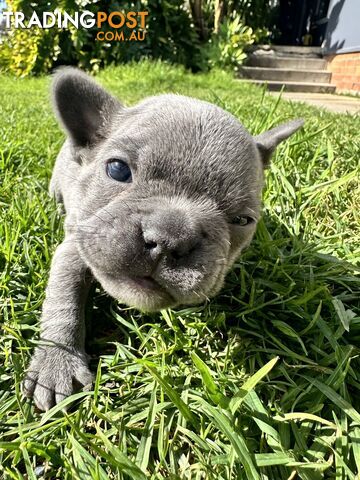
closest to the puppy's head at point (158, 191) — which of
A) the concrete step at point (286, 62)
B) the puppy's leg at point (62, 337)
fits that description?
the puppy's leg at point (62, 337)

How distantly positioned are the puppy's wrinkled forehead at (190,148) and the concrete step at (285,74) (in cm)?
1158

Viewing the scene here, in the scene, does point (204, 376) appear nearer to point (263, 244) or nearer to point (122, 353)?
point (122, 353)

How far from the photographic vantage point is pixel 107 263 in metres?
1.83

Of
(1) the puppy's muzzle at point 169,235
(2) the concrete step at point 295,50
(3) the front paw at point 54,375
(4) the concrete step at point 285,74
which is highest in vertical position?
(2) the concrete step at point 295,50

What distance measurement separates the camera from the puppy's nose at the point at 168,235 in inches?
66.9

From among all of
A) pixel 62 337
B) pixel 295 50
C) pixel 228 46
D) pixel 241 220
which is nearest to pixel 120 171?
pixel 241 220

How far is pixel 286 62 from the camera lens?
13.8 meters

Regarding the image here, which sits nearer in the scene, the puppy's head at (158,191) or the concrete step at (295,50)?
the puppy's head at (158,191)

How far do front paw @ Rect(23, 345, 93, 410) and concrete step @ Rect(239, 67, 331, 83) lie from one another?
1237cm

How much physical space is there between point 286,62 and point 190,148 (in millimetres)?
13365

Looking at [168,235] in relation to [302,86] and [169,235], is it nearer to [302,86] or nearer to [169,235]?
[169,235]

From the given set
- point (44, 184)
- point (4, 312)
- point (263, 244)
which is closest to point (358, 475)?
point (263, 244)

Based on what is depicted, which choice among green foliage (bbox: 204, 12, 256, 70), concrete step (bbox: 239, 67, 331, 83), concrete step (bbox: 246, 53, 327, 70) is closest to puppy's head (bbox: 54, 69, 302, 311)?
green foliage (bbox: 204, 12, 256, 70)

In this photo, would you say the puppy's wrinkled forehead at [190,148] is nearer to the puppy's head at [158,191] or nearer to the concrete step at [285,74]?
the puppy's head at [158,191]
